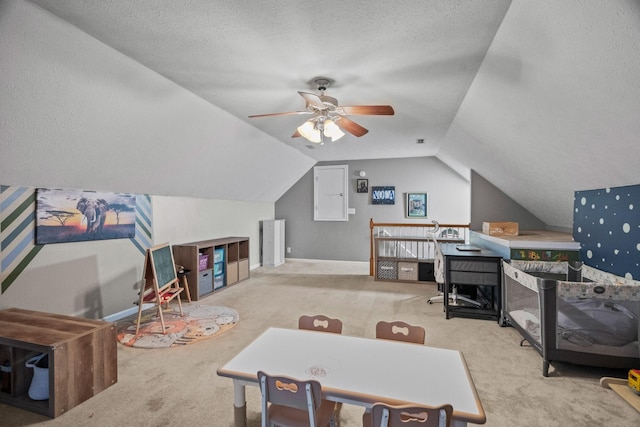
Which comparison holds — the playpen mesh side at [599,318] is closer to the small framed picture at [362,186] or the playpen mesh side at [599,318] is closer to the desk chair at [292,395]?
the desk chair at [292,395]

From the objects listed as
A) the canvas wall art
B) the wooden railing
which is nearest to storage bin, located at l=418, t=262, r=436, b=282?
the wooden railing

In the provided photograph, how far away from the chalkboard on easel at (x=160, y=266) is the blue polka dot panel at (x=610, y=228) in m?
4.69

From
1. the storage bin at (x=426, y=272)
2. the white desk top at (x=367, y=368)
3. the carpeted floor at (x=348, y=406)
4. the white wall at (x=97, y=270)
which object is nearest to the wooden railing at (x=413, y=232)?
the storage bin at (x=426, y=272)

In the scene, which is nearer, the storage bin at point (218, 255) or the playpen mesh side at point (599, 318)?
the playpen mesh side at point (599, 318)

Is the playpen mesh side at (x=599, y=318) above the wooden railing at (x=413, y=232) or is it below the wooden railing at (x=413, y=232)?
below

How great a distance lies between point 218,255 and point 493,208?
16.4ft

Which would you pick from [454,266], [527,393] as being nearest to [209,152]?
[454,266]

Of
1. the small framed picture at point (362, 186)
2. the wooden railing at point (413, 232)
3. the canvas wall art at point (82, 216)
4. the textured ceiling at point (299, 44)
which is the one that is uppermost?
the textured ceiling at point (299, 44)

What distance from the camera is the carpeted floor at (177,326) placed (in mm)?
3150

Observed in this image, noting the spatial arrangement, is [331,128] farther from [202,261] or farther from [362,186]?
[362,186]

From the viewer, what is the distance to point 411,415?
3.71 feet

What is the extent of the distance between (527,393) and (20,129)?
14.6 ft

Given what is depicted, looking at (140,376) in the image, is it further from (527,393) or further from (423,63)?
(423,63)

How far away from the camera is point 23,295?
284 centimetres
